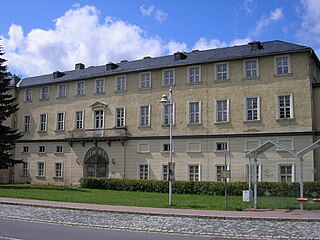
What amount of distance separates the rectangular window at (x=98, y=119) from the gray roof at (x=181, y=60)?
3831 millimetres

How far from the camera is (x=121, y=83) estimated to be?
38750mm

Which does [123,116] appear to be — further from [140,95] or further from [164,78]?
[164,78]

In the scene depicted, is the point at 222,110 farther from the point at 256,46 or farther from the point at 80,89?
the point at 80,89

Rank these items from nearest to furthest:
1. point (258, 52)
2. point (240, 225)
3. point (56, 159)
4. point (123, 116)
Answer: point (240, 225) → point (258, 52) → point (123, 116) → point (56, 159)

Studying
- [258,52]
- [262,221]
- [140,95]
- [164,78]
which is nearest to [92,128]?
[140,95]

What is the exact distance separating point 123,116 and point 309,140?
17199 millimetres

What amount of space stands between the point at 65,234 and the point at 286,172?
22.4m

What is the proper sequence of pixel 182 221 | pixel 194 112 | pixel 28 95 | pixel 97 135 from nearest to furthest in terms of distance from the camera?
pixel 182 221
pixel 194 112
pixel 97 135
pixel 28 95

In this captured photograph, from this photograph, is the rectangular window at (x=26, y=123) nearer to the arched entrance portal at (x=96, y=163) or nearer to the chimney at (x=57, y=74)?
the chimney at (x=57, y=74)

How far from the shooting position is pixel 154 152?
3547 cm

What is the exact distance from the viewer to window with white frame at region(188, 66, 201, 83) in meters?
34.8

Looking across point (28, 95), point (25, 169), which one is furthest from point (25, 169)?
point (28, 95)

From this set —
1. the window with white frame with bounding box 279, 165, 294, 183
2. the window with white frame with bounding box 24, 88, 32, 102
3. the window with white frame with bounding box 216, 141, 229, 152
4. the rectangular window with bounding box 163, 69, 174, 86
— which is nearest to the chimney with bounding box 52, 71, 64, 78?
the window with white frame with bounding box 24, 88, 32, 102

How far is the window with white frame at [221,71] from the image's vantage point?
33500mm
